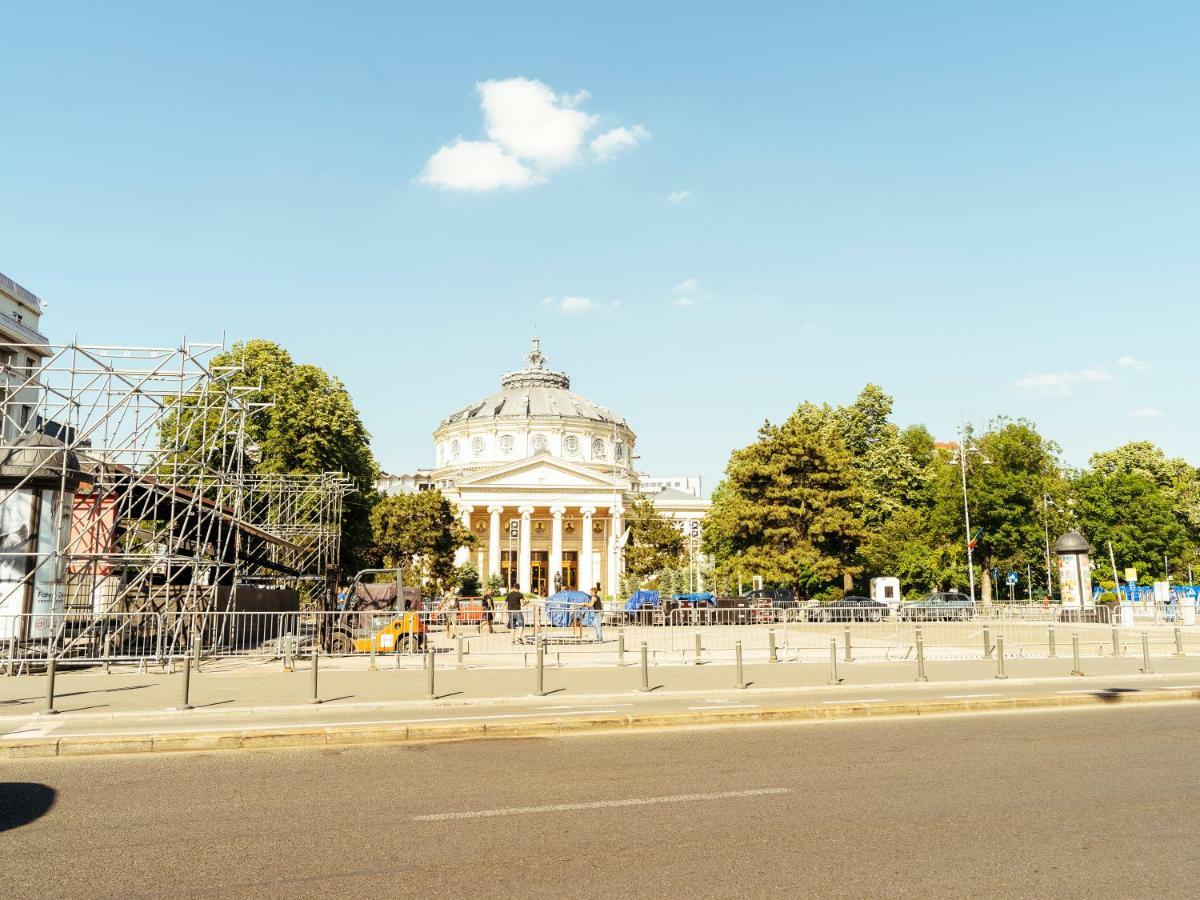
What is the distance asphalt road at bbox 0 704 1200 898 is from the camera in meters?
5.59

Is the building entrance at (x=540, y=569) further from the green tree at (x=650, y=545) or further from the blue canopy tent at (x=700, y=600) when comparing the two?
the blue canopy tent at (x=700, y=600)

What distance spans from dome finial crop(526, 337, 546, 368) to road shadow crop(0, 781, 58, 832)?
373 ft

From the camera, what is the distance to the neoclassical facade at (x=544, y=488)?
283 feet

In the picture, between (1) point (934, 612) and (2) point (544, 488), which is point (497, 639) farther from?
(2) point (544, 488)

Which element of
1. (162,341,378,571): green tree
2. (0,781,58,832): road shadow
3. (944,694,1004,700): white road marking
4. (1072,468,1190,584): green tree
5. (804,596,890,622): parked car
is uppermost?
(162,341,378,571): green tree

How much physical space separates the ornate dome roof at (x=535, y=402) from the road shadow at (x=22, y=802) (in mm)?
97009

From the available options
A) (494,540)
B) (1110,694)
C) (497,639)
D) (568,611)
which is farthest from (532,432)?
(1110,694)

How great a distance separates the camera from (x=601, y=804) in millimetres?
7594

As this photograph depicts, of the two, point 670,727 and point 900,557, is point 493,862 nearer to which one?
point 670,727

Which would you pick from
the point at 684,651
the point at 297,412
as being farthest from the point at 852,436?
the point at 684,651

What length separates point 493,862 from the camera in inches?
235

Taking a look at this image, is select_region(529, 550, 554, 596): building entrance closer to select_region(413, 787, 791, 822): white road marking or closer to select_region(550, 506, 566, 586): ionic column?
select_region(550, 506, 566, 586): ionic column

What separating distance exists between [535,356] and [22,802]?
380 ft

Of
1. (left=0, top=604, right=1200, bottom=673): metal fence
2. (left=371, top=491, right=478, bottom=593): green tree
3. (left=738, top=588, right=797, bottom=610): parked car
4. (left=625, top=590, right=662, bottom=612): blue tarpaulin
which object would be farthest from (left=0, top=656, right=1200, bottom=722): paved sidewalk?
(left=371, top=491, right=478, bottom=593): green tree
